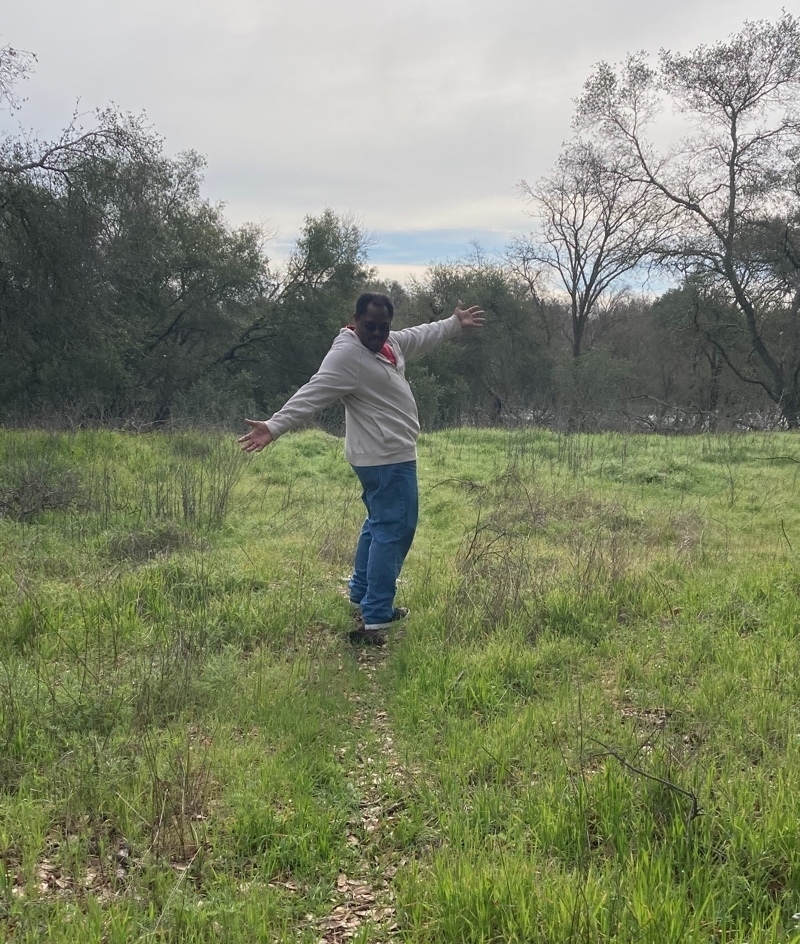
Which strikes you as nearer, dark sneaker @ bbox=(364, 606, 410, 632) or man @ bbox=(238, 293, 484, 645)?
man @ bbox=(238, 293, 484, 645)

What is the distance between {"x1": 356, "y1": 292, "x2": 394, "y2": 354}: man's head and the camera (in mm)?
3652

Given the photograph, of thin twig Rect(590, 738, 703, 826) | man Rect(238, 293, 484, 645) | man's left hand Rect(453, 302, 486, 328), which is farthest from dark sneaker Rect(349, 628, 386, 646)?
man's left hand Rect(453, 302, 486, 328)

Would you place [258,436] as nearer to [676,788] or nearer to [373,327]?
[373,327]

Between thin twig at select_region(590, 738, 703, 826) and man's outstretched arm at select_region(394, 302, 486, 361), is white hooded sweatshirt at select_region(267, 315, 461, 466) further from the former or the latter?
thin twig at select_region(590, 738, 703, 826)

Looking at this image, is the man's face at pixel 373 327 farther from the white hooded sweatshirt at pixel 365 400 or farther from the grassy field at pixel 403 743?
the grassy field at pixel 403 743

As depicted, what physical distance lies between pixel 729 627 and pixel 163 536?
4334mm

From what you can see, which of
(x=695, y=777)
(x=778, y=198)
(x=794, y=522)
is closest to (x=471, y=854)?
(x=695, y=777)

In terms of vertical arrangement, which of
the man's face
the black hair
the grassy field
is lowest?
the grassy field

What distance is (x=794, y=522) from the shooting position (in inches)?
245

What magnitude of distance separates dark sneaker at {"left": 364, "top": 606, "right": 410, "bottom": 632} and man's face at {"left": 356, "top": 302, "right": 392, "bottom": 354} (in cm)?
161

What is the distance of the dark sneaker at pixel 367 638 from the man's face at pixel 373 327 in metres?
1.66

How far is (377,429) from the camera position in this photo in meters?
3.73

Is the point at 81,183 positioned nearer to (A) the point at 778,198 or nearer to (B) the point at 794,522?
(B) the point at 794,522

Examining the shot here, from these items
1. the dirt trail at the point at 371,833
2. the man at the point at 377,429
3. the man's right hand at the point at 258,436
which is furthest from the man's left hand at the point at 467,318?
the dirt trail at the point at 371,833
